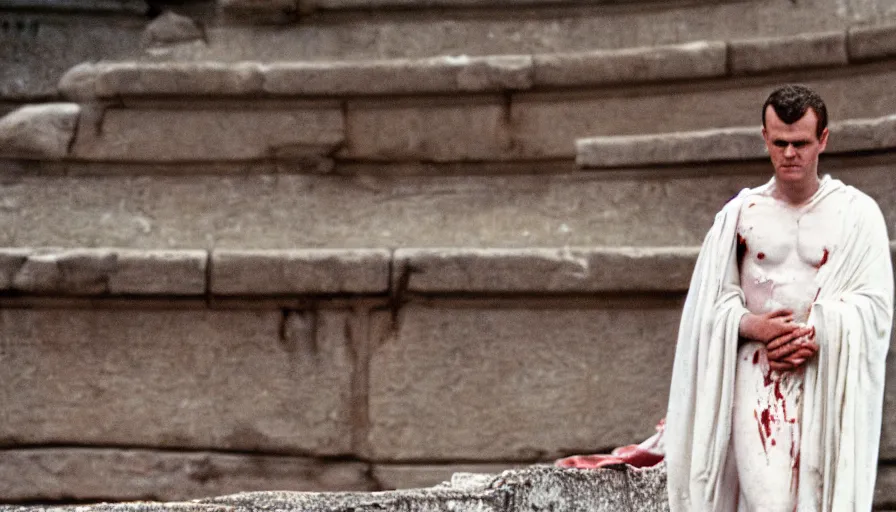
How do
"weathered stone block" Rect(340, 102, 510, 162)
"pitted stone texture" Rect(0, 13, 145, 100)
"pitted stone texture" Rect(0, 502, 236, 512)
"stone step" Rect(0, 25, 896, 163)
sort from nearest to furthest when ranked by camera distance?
"pitted stone texture" Rect(0, 502, 236, 512), "stone step" Rect(0, 25, 896, 163), "weathered stone block" Rect(340, 102, 510, 162), "pitted stone texture" Rect(0, 13, 145, 100)

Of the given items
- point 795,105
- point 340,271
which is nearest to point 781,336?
point 795,105

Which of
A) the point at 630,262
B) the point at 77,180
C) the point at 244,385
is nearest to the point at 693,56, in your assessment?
the point at 630,262

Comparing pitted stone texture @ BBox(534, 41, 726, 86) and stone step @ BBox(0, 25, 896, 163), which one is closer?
pitted stone texture @ BBox(534, 41, 726, 86)

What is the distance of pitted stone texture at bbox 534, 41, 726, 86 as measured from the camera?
25.1 ft

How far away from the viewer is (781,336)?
4.09 m

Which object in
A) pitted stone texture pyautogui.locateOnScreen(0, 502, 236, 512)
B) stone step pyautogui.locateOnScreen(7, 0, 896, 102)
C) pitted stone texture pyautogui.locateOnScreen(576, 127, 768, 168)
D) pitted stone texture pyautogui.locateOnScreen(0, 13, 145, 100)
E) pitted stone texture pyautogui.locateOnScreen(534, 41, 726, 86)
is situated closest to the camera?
pitted stone texture pyautogui.locateOnScreen(0, 502, 236, 512)

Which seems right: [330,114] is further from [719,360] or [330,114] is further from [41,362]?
[719,360]

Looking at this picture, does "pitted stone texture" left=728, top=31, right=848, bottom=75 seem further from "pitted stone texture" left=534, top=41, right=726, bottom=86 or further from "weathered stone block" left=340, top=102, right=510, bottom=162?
"weathered stone block" left=340, top=102, right=510, bottom=162

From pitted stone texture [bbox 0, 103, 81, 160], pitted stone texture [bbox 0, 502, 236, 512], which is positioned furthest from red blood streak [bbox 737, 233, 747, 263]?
pitted stone texture [bbox 0, 103, 81, 160]

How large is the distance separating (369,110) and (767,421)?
4.39 m

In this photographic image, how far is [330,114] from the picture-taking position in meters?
7.97

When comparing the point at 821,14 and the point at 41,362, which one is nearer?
the point at 41,362

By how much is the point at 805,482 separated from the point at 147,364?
13.9 feet

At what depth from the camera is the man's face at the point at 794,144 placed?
414 cm
